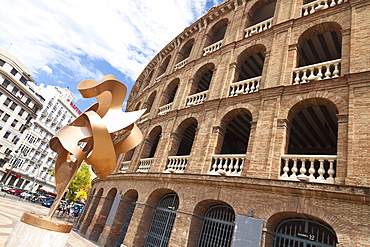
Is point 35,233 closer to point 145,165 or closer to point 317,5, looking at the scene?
point 145,165

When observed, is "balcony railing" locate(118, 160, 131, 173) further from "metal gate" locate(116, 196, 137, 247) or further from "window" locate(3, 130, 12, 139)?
"window" locate(3, 130, 12, 139)

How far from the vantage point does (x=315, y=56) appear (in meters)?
11.2

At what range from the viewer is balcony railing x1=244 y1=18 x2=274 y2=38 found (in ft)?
38.4

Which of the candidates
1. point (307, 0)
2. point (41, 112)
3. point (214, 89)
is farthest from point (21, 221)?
point (41, 112)

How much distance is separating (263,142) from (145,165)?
24.6 ft

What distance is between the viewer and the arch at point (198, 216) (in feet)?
29.3

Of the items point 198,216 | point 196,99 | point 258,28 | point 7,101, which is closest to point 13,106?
point 7,101

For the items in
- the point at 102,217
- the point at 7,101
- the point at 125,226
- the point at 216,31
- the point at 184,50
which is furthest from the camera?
the point at 7,101

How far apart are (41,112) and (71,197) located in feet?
83.7

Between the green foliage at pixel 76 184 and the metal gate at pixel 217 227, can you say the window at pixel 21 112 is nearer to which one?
the green foliage at pixel 76 184

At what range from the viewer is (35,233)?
471 cm

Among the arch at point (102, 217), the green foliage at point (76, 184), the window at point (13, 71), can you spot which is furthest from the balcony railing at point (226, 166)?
the window at point (13, 71)

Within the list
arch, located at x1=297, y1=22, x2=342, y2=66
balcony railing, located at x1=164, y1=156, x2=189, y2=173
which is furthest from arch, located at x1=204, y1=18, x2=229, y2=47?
balcony railing, located at x1=164, y1=156, x2=189, y2=173

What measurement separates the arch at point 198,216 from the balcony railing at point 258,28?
840 cm
